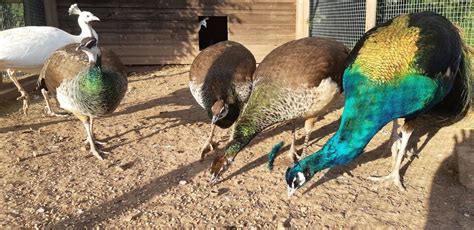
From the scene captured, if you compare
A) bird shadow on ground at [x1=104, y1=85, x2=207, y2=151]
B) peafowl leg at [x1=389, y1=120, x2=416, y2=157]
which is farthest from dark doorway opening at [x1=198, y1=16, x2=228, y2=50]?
peafowl leg at [x1=389, y1=120, x2=416, y2=157]

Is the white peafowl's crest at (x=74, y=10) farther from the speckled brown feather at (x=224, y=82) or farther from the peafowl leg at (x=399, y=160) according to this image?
the peafowl leg at (x=399, y=160)

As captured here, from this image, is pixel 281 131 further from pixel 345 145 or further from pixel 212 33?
pixel 212 33

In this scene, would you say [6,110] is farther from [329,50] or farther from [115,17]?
[329,50]

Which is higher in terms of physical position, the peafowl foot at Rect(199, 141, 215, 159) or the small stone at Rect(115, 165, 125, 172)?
the peafowl foot at Rect(199, 141, 215, 159)

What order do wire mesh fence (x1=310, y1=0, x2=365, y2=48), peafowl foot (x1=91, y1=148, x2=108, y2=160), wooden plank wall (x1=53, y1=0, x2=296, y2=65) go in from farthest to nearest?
wooden plank wall (x1=53, y1=0, x2=296, y2=65), wire mesh fence (x1=310, y1=0, x2=365, y2=48), peafowl foot (x1=91, y1=148, x2=108, y2=160)

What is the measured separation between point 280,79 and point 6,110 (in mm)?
4110

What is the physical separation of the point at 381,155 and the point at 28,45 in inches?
168

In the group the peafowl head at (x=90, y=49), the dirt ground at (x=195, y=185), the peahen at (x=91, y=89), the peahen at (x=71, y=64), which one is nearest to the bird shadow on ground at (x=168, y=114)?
the dirt ground at (x=195, y=185)

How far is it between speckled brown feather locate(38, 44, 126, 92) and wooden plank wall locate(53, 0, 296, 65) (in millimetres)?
4455

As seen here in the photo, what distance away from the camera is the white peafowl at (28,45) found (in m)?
4.59

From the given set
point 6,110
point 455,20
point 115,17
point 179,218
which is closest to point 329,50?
point 179,218

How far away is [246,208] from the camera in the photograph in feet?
9.55

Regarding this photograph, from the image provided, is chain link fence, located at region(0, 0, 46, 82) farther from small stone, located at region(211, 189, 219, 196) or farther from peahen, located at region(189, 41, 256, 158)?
small stone, located at region(211, 189, 219, 196)

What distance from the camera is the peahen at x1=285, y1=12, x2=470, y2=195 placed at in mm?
2541
